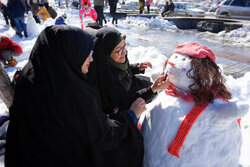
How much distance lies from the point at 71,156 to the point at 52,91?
43cm

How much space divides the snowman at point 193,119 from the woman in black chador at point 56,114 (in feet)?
1.56

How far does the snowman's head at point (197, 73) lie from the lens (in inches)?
53.7

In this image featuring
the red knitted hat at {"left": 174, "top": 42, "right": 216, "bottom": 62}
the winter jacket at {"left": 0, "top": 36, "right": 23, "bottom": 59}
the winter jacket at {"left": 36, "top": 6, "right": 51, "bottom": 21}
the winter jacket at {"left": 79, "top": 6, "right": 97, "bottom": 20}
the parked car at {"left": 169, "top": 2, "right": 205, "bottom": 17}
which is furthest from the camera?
the parked car at {"left": 169, "top": 2, "right": 205, "bottom": 17}

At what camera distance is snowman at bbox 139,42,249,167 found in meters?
1.29

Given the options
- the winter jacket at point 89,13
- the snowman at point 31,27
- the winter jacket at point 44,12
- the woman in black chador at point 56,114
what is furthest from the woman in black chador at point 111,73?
the winter jacket at point 44,12

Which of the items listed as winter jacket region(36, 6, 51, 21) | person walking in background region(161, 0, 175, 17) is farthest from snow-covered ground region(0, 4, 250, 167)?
person walking in background region(161, 0, 175, 17)

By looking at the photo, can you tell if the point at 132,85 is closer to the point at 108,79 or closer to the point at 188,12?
the point at 108,79

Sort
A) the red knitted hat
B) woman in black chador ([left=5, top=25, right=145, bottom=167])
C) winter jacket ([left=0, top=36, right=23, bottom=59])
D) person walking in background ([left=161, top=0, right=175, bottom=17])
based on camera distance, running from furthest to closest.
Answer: person walking in background ([left=161, top=0, right=175, bottom=17]), winter jacket ([left=0, top=36, right=23, bottom=59]), the red knitted hat, woman in black chador ([left=5, top=25, right=145, bottom=167])

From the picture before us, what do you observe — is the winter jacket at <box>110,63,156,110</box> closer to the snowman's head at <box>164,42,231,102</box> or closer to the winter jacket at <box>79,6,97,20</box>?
the snowman's head at <box>164,42,231,102</box>

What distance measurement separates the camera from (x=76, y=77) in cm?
107

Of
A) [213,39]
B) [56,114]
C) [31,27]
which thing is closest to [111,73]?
[56,114]

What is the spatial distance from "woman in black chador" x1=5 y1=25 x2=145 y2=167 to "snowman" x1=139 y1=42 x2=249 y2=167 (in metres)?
0.48

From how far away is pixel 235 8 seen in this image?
35.3 feet

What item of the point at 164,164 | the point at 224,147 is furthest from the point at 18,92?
the point at 224,147
